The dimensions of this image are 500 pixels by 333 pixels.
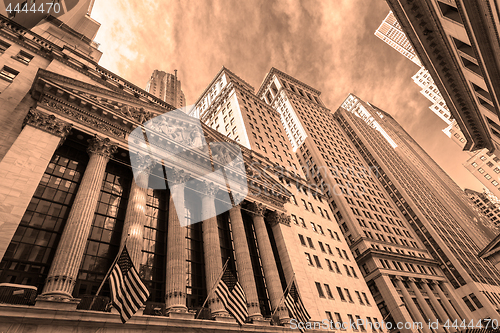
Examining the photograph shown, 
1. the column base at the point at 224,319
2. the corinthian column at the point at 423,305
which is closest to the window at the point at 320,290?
the column base at the point at 224,319

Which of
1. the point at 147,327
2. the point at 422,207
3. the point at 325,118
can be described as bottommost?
the point at 147,327

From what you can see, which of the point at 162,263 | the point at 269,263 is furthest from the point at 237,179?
the point at 162,263

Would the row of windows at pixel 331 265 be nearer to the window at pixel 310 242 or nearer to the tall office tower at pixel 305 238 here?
the tall office tower at pixel 305 238

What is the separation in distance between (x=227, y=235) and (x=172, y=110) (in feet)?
56.0

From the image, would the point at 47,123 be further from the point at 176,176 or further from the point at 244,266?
the point at 244,266

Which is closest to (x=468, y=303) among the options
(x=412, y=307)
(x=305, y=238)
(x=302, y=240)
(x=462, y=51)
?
(x=412, y=307)

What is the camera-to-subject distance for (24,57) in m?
28.6

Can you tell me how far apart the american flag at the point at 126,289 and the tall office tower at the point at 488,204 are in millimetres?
207696

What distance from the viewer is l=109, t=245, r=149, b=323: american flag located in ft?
46.2

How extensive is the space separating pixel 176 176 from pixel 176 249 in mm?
8126

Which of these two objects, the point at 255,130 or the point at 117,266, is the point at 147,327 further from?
the point at 255,130

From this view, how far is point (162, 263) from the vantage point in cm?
2334

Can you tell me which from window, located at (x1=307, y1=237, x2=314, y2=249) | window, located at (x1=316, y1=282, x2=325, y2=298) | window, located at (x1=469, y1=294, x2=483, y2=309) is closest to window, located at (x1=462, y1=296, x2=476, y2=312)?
window, located at (x1=469, y1=294, x2=483, y2=309)

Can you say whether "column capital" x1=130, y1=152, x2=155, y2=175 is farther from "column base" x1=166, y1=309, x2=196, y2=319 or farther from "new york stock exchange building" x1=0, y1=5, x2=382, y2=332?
"column base" x1=166, y1=309, x2=196, y2=319
